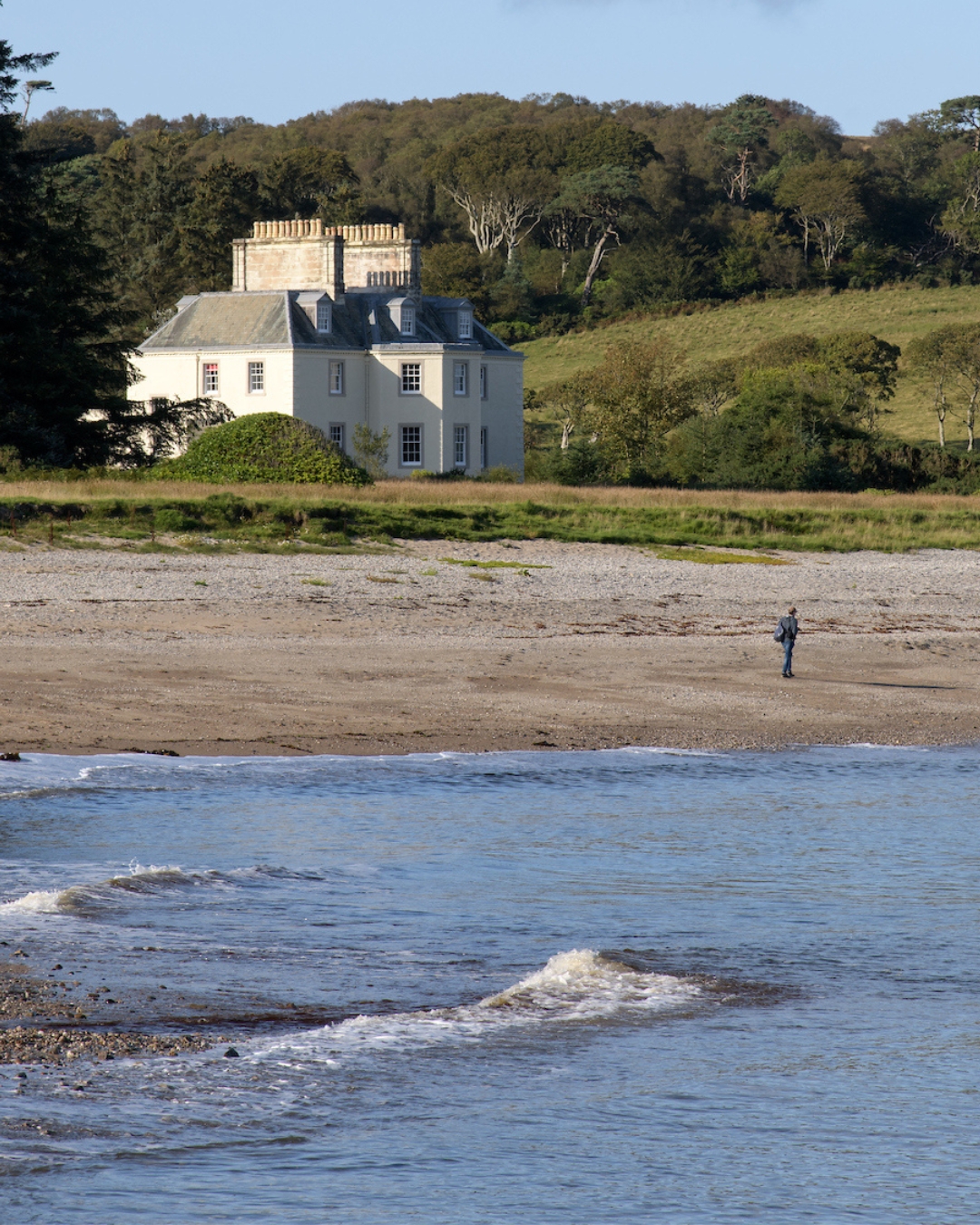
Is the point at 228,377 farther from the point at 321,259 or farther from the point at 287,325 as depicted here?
the point at 321,259

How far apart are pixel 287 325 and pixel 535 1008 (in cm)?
4974

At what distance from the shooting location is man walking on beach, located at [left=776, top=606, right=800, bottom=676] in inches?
810

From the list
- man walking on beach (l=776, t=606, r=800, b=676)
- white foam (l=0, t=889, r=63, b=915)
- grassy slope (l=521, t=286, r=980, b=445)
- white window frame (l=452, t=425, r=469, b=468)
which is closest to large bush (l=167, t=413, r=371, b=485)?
white window frame (l=452, t=425, r=469, b=468)

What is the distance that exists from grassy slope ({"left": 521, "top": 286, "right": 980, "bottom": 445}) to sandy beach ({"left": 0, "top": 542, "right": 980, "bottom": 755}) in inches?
2376

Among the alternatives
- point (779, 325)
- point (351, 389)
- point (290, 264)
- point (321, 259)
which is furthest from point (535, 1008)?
point (779, 325)

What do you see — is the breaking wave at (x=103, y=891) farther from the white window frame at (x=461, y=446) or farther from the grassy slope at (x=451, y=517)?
the white window frame at (x=461, y=446)

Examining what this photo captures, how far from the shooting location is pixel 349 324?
192 feet

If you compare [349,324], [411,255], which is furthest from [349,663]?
[411,255]

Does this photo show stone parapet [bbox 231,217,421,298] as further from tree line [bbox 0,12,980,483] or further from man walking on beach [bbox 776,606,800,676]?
man walking on beach [bbox 776,606,800,676]

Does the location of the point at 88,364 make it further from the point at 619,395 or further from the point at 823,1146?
the point at 823,1146

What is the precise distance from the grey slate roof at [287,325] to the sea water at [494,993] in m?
43.6

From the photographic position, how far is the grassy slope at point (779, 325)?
92562 millimetres

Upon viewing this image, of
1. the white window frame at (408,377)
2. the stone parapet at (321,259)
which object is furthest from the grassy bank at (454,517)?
the stone parapet at (321,259)

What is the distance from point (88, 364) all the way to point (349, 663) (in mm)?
27530
